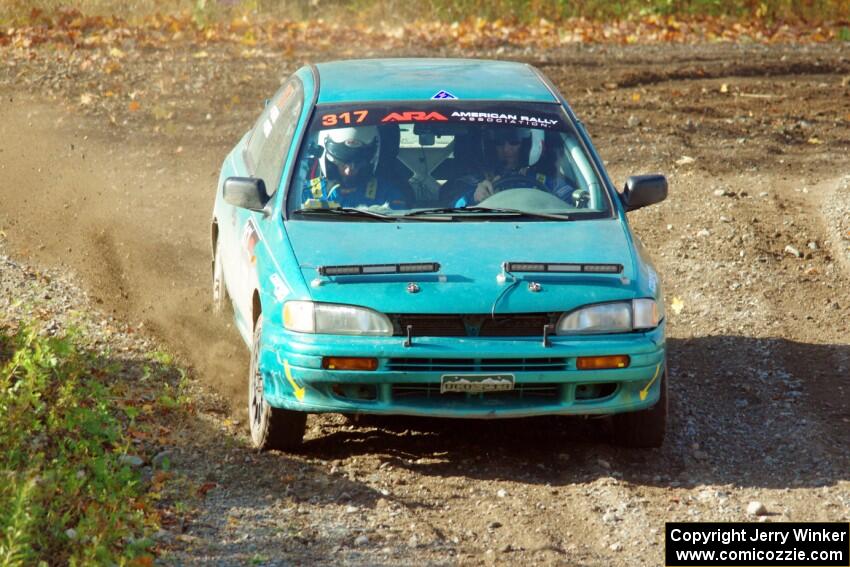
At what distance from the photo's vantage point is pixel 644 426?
22.1 feet

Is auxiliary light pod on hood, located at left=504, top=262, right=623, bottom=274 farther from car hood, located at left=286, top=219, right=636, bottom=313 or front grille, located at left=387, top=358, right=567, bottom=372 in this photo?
front grille, located at left=387, top=358, right=567, bottom=372

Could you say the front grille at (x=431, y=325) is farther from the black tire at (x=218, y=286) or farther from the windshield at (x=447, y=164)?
the black tire at (x=218, y=286)

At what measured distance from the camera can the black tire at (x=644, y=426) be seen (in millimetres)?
6691

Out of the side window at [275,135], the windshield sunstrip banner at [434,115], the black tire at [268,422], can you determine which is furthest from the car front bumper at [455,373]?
the windshield sunstrip banner at [434,115]

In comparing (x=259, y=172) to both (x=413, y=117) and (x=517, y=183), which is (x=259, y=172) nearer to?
(x=413, y=117)

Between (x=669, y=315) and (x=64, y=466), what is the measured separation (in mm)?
4512

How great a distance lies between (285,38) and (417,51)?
188cm

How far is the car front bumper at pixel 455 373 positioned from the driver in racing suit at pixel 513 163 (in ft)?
4.15

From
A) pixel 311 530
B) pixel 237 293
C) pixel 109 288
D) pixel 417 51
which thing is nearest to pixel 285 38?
pixel 417 51

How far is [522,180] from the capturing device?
736 cm

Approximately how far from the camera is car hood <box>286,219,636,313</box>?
6.16 meters

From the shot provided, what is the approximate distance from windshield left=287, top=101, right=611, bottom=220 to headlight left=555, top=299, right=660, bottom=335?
2.83 feet

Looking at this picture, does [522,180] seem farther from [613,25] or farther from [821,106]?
[613,25]

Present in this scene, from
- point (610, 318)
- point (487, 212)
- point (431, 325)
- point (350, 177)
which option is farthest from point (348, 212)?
point (610, 318)
